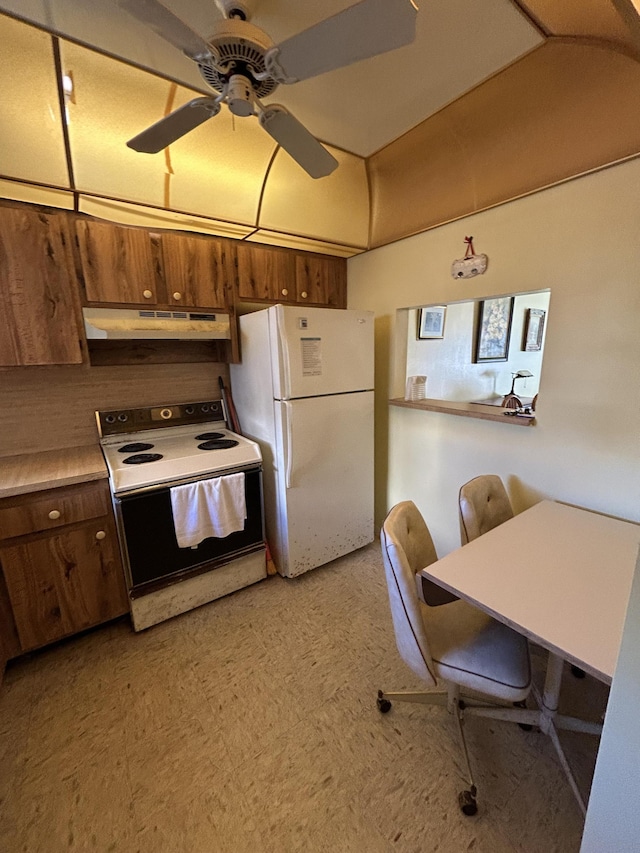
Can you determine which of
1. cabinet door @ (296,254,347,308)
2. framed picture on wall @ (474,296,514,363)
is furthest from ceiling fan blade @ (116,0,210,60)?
framed picture on wall @ (474,296,514,363)

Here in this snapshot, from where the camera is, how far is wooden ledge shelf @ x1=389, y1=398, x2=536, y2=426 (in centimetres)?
188

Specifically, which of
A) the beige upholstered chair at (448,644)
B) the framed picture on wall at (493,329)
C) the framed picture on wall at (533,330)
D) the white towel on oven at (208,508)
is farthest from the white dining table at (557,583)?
the framed picture on wall at (533,330)

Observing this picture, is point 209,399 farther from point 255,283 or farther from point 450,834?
point 450,834

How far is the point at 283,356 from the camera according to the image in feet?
6.80

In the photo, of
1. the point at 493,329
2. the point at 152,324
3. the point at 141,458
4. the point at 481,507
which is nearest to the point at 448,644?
the point at 481,507

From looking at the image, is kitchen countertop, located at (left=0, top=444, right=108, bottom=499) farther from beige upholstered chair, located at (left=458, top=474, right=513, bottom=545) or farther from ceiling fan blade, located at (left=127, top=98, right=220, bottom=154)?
beige upholstered chair, located at (left=458, top=474, right=513, bottom=545)

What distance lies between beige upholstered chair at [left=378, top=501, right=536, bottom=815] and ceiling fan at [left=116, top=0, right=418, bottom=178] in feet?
4.65

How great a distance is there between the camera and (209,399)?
2754 millimetres

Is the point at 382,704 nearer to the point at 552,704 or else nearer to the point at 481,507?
the point at 552,704

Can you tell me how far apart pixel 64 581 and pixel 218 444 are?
105cm

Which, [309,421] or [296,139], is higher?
[296,139]

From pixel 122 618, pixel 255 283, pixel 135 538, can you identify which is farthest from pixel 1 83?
pixel 122 618

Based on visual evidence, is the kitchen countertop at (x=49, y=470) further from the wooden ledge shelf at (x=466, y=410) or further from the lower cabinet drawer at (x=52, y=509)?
the wooden ledge shelf at (x=466, y=410)

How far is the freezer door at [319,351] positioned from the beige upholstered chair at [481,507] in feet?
3.39
